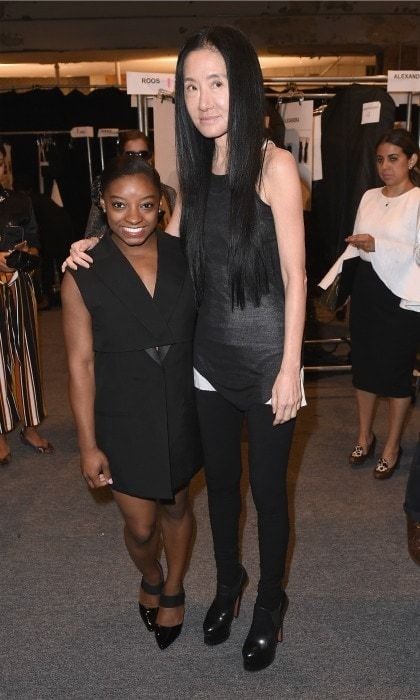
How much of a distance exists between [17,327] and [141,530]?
1848 millimetres

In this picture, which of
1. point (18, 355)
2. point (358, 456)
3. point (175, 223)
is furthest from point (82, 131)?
point (175, 223)

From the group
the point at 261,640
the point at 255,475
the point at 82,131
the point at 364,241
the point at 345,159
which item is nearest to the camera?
the point at 255,475

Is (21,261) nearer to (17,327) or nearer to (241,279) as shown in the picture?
(17,327)

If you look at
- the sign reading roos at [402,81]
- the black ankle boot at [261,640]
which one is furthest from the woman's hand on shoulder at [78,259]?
the sign reading roos at [402,81]

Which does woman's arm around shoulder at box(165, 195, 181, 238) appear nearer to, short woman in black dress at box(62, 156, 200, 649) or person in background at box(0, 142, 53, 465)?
short woman in black dress at box(62, 156, 200, 649)

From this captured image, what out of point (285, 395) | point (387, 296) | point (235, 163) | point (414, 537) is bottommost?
point (414, 537)

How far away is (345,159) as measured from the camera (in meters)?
4.17

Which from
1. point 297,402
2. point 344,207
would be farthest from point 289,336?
point 344,207

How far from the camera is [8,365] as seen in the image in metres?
3.57

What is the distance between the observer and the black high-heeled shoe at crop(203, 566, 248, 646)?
219 cm

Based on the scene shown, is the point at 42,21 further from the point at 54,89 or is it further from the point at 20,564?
the point at 20,564

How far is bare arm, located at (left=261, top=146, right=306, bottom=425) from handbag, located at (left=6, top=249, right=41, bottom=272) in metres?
1.98

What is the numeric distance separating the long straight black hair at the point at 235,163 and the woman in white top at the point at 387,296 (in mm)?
1604

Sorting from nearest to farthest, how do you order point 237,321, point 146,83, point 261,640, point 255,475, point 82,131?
1. point 237,321
2. point 255,475
3. point 261,640
4. point 146,83
5. point 82,131
